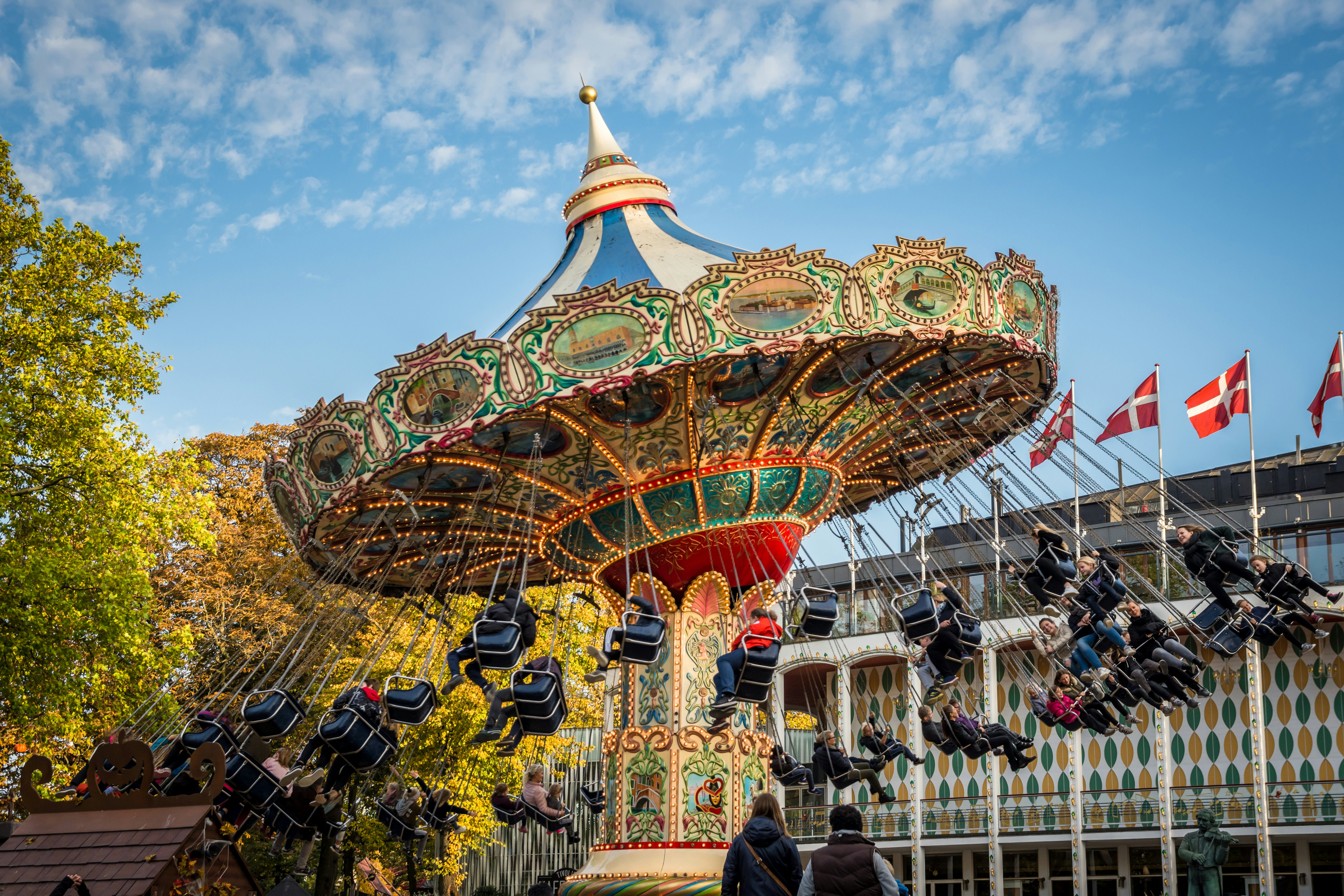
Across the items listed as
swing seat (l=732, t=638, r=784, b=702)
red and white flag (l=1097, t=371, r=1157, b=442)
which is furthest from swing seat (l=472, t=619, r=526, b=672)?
red and white flag (l=1097, t=371, r=1157, b=442)

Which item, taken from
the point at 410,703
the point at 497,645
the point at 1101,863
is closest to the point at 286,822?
the point at 410,703

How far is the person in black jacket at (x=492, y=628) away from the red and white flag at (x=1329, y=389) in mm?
14673

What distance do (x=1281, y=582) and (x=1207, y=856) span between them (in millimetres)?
4935

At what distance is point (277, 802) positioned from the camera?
1144 centimetres

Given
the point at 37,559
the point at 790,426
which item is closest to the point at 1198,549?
the point at 790,426

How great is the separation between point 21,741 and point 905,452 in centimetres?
1271

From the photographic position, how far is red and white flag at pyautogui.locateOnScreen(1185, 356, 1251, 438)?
20969mm

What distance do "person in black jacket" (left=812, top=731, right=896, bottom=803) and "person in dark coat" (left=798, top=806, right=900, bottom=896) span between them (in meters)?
6.06

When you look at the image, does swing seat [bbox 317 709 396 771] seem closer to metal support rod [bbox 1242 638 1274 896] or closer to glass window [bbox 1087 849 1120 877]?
metal support rod [bbox 1242 638 1274 896]

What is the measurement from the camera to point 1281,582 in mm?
11156

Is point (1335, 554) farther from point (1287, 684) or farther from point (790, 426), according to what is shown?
point (790, 426)

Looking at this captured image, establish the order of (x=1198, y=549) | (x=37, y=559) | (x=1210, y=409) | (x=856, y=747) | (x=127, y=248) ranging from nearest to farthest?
(x=1198, y=549), (x=37, y=559), (x=127, y=248), (x=1210, y=409), (x=856, y=747)

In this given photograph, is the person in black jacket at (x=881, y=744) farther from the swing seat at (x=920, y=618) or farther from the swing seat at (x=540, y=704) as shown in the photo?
the swing seat at (x=540, y=704)

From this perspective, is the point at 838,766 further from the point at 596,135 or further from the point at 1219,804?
the point at 1219,804
